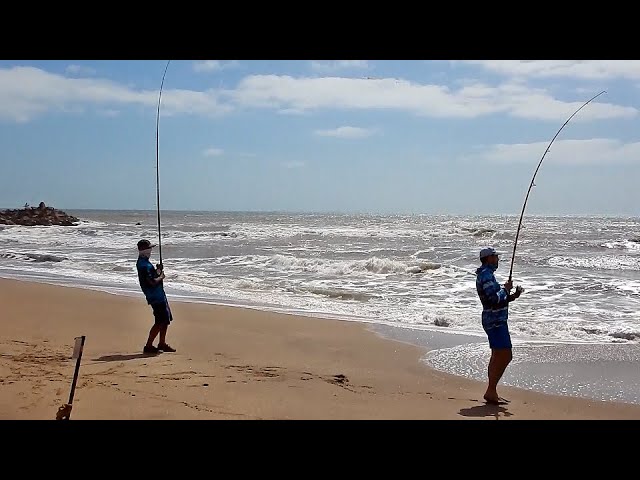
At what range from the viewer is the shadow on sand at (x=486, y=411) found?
4.78m

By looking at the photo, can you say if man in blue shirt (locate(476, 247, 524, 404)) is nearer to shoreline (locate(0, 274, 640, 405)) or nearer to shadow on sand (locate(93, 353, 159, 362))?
shoreline (locate(0, 274, 640, 405))

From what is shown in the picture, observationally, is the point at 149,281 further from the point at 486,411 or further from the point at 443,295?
the point at 443,295

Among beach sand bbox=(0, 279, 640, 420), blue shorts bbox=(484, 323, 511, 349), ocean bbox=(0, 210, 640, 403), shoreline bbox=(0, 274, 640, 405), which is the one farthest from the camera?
ocean bbox=(0, 210, 640, 403)

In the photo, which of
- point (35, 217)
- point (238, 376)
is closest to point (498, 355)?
point (238, 376)

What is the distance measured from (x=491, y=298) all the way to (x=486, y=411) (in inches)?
35.1

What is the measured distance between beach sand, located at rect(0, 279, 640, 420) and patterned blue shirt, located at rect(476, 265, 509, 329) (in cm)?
71

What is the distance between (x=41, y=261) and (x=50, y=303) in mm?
9988

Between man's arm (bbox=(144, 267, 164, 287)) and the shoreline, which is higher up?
man's arm (bbox=(144, 267, 164, 287))

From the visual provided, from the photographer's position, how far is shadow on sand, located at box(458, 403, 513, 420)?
478 centimetres

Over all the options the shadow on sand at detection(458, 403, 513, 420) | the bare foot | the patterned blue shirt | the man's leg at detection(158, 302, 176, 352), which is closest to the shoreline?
the bare foot

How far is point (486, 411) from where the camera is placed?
4.88 m

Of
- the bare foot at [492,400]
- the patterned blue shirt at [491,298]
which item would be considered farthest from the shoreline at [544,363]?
the patterned blue shirt at [491,298]
